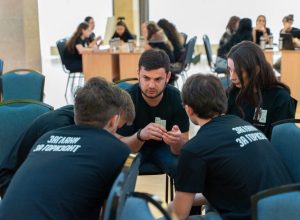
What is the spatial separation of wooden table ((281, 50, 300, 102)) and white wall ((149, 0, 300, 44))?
3.95 m

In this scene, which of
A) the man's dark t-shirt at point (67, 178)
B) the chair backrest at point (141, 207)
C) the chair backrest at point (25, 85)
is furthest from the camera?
the chair backrest at point (25, 85)

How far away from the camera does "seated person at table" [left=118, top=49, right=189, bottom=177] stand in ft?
9.29

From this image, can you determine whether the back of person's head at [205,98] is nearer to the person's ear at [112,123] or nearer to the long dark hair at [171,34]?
the person's ear at [112,123]

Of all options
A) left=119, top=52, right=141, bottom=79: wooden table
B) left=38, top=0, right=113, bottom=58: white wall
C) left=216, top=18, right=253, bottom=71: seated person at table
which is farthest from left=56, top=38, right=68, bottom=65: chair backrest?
left=38, top=0, right=113, bottom=58: white wall

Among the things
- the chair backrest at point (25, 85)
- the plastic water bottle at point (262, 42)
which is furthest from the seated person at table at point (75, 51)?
the chair backrest at point (25, 85)

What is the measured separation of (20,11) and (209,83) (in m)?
5.57

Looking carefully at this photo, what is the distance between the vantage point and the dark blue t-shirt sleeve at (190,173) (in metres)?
1.82

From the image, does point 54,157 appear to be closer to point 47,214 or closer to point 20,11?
point 47,214

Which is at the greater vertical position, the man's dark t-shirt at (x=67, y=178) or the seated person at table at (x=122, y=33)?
the seated person at table at (x=122, y=33)

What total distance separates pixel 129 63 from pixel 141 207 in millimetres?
5917

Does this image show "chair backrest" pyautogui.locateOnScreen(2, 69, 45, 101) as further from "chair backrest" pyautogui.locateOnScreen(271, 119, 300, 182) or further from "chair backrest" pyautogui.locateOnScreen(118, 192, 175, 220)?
"chair backrest" pyautogui.locateOnScreen(118, 192, 175, 220)

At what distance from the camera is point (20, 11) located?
695 cm

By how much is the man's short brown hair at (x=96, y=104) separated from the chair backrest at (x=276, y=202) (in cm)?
77

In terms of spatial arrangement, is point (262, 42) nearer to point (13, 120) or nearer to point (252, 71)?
point (252, 71)
